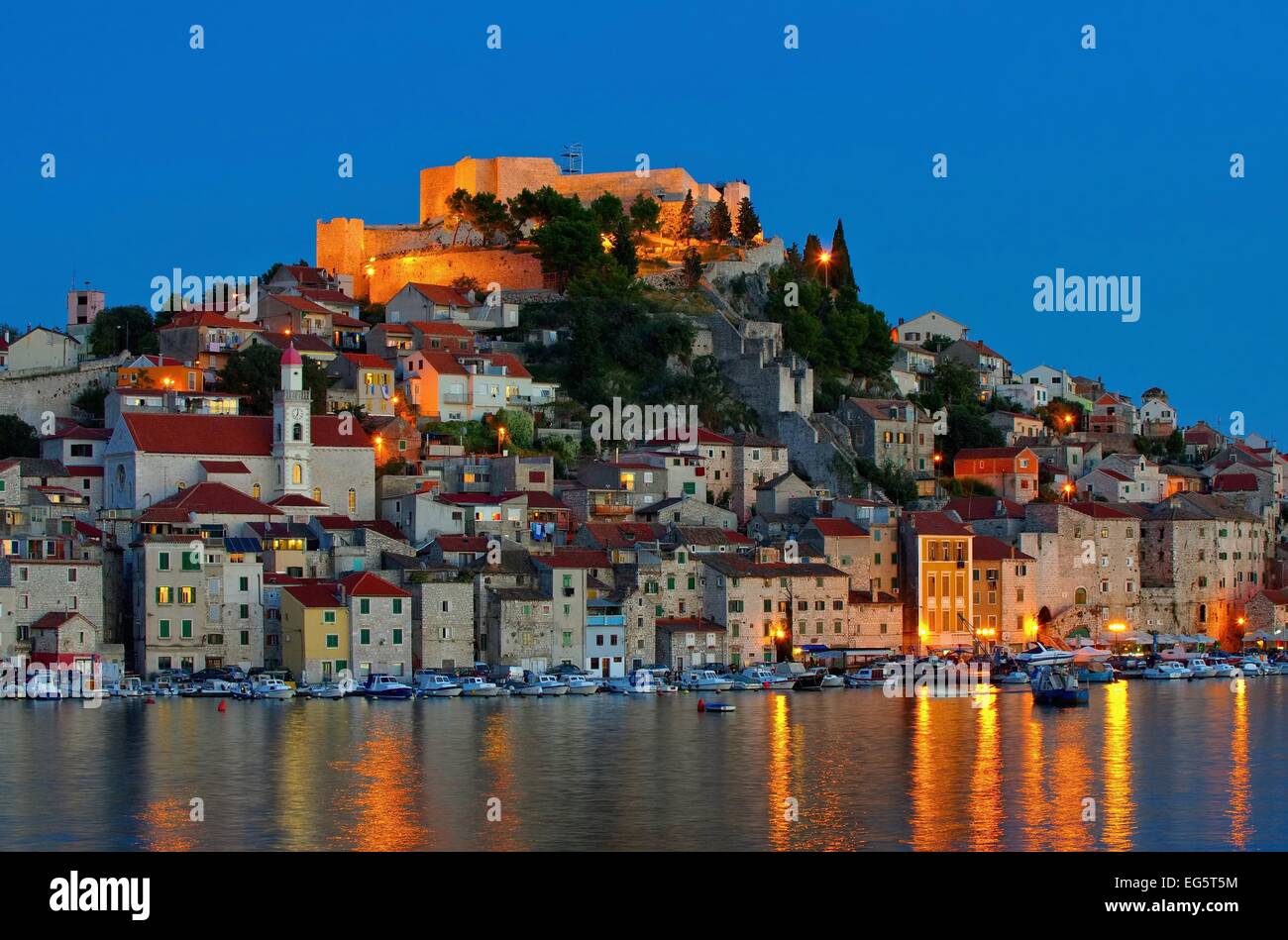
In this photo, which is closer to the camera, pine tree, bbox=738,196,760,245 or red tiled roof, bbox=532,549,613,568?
red tiled roof, bbox=532,549,613,568

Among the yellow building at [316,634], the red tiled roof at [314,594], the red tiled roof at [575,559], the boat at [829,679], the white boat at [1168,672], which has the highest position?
the red tiled roof at [575,559]

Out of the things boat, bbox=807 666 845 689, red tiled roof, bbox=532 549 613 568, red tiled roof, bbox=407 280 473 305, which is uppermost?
red tiled roof, bbox=407 280 473 305

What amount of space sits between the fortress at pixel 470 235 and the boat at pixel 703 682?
31.4 meters

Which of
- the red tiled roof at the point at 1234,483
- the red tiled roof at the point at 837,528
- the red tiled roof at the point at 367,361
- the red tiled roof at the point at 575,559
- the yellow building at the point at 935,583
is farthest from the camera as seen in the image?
the red tiled roof at the point at 1234,483

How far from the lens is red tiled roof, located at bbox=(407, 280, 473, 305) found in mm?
82750

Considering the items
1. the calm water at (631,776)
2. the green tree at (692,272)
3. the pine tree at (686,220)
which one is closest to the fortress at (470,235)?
the pine tree at (686,220)

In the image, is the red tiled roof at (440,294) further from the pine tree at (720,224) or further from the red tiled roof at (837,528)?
the red tiled roof at (837,528)

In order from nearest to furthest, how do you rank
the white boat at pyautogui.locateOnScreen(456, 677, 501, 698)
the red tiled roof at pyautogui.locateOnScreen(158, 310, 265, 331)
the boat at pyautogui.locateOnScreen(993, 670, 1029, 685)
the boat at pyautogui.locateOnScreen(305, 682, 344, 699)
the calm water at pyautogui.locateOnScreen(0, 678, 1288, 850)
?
the calm water at pyautogui.locateOnScreen(0, 678, 1288, 850), the boat at pyautogui.locateOnScreen(305, 682, 344, 699), the white boat at pyautogui.locateOnScreen(456, 677, 501, 698), the boat at pyautogui.locateOnScreen(993, 670, 1029, 685), the red tiled roof at pyautogui.locateOnScreen(158, 310, 265, 331)

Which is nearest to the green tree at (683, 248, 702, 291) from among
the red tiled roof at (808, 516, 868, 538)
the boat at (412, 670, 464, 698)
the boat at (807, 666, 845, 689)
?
the red tiled roof at (808, 516, 868, 538)

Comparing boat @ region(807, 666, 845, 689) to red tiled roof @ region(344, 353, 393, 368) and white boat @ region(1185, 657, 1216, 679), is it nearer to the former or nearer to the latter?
white boat @ region(1185, 657, 1216, 679)

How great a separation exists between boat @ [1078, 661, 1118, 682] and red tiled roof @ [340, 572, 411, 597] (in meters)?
23.8

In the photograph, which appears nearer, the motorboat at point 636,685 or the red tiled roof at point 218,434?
the motorboat at point 636,685

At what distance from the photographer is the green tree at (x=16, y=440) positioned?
6675 centimetres
